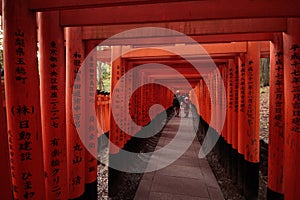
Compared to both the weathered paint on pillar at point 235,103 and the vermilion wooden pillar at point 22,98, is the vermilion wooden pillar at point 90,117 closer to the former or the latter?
the vermilion wooden pillar at point 22,98

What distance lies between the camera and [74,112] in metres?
3.72

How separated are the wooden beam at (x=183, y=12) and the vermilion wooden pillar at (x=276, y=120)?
1455mm

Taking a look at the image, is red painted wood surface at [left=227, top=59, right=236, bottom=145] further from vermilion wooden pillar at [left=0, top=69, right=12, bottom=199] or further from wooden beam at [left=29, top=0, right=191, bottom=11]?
vermilion wooden pillar at [left=0, top=69, right=12, bottom=199]

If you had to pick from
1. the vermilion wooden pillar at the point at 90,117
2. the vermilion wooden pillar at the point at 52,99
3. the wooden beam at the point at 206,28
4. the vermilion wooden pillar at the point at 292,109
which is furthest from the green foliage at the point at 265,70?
the vermilion wooden pillar at the point at 52,99

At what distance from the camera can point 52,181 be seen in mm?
3004

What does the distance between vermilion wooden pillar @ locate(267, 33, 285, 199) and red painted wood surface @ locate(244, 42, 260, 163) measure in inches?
44.0

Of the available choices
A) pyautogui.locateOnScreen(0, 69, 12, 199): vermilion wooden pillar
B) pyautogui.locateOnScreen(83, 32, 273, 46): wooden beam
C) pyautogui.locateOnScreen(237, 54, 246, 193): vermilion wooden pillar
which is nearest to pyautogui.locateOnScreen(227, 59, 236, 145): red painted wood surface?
pyautogui.locateOnScreen(237, 54, 246, 193): vermilion wooden pillar

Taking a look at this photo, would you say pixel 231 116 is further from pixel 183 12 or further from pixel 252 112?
pixel 183 12

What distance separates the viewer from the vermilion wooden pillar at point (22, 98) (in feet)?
7.60

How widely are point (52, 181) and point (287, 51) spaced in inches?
140

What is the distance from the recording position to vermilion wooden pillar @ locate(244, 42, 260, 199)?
16.8ft

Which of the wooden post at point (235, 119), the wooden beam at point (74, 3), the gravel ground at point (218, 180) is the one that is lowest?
the gravel ground at point (218, 180)

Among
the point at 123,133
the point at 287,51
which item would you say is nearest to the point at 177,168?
the point at 123,133

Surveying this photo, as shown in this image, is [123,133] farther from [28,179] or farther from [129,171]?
[28,179]
